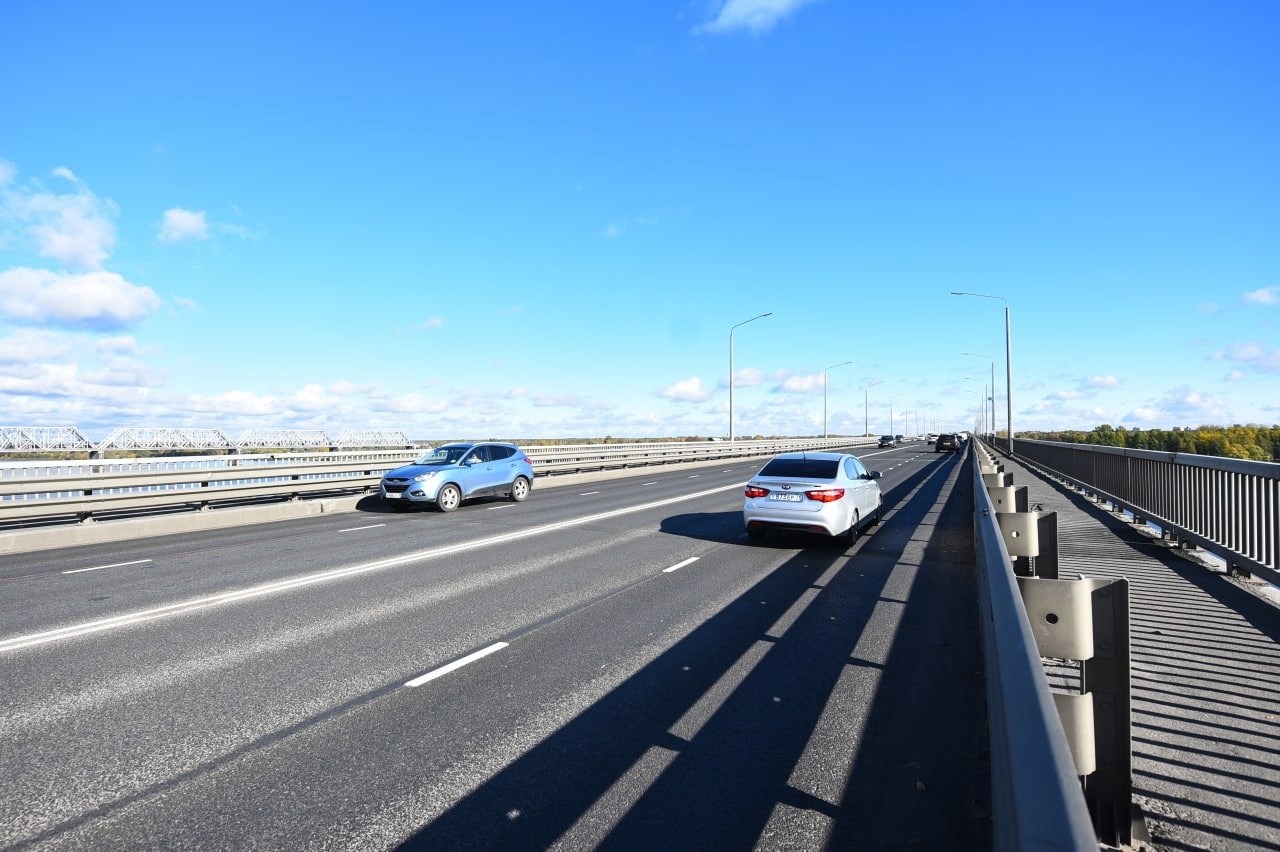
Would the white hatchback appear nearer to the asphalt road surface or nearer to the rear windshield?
the rear windshield

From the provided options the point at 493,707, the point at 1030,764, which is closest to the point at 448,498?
the point at 493,707

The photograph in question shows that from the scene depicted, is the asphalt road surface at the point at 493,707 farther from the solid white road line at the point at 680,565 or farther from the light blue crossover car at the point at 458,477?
the light blue crossover car at the point at 458,477

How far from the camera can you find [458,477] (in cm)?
1847

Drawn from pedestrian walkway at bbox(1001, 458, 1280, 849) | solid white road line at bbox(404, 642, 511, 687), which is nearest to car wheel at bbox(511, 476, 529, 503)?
solid white road line at bbox(404, 642, 511, 687)

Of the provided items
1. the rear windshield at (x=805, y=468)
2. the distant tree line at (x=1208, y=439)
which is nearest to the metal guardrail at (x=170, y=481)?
the rear windshield at (x=805, y=468)

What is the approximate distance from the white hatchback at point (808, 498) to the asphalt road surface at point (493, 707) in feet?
4.99

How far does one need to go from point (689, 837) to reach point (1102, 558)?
8.27 m

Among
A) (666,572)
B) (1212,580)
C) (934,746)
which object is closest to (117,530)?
(666,572)

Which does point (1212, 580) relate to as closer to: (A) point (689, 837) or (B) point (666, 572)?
(B) point (666, 572)

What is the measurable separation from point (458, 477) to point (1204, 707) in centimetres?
1605

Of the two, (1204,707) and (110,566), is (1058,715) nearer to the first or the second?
(1204,707)

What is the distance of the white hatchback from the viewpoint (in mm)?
11414

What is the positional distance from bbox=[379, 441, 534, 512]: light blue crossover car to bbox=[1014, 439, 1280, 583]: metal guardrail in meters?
14.1

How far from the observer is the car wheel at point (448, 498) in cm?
1783
